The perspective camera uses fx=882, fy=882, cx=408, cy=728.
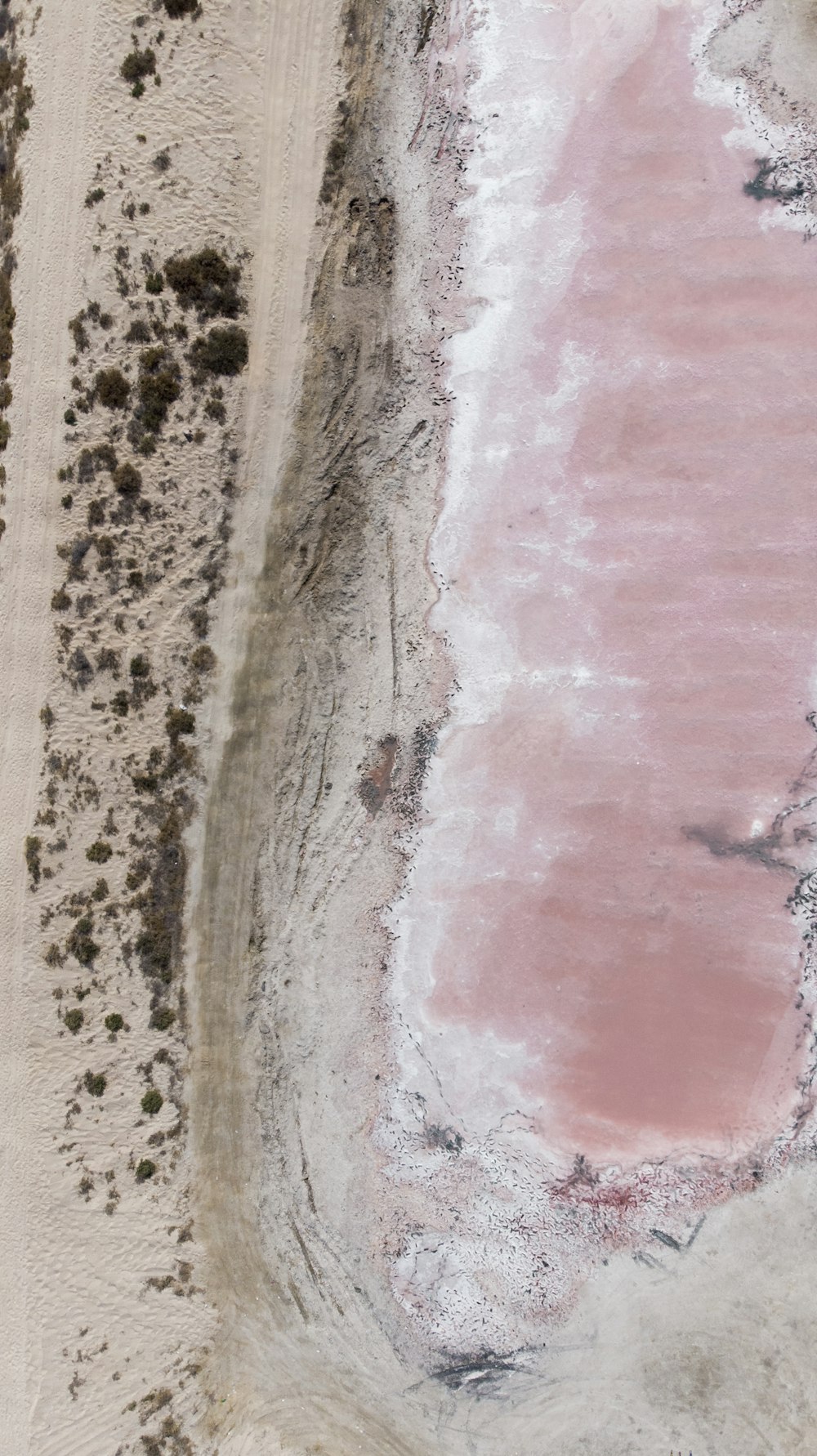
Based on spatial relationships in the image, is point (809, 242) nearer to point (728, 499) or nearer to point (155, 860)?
point (728, 499)

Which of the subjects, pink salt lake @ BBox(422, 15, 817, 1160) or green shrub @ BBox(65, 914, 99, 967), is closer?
pink salt lake @ BBox(422, 15, 817, 1160)

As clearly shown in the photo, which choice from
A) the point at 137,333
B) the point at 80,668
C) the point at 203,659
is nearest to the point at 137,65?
the point at 137,333

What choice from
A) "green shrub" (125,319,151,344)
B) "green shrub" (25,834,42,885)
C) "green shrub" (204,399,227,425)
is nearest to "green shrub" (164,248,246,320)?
"green shrub" (125,319,151,344)

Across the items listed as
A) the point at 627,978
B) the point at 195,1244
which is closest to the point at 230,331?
the point at 627,978

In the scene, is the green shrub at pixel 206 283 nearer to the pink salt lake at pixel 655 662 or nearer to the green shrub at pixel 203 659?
the pink salt lake at pixel 655 662

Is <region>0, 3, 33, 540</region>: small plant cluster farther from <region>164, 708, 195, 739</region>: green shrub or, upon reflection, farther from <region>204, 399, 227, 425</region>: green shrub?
<region>164, 708, 195, 739</region>: green shrub

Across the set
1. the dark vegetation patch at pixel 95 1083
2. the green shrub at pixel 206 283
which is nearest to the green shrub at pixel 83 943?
the dark vegetation patch at pixel 95 1083
